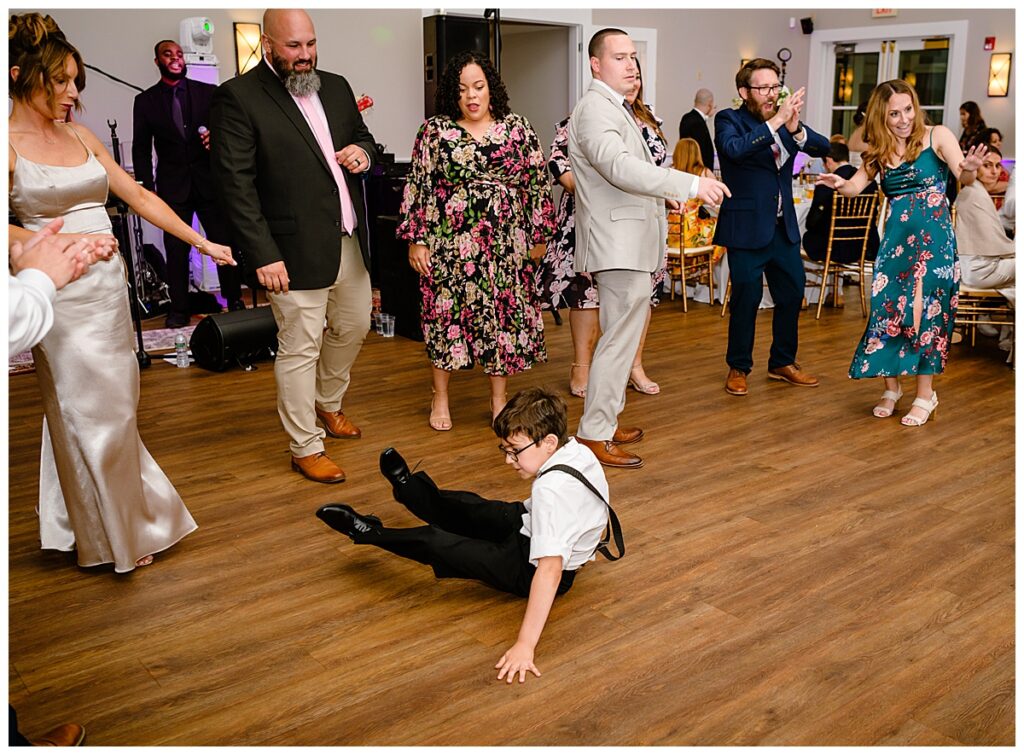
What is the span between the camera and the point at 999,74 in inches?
420

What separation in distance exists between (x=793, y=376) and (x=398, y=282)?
8.43 ft

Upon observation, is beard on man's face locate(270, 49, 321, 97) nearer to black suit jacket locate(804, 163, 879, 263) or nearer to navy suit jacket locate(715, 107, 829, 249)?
navy suit jacket locate(715, 107, 829, 249)

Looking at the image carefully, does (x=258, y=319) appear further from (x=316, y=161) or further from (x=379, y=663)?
(x=379, y=663)

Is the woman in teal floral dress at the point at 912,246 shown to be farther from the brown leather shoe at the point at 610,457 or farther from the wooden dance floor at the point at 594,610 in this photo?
the brown leather shoe at the point at 610,457

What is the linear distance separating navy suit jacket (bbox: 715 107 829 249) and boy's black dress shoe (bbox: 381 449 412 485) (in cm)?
234

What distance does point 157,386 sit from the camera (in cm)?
501

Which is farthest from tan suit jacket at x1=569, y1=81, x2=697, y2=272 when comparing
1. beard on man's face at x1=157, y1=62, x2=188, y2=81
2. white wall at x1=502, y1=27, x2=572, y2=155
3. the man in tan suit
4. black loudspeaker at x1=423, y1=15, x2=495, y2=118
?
white wall at x1=502, y1=27, x2=572, y2=155

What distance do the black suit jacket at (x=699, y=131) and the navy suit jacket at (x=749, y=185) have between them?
481 centimetres

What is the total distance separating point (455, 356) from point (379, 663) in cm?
196

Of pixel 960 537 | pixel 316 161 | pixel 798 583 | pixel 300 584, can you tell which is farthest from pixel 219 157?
pixel 960 537

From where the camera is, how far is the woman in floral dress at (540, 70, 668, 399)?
4415 mm

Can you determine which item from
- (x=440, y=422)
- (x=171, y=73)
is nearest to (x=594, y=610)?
(x=440, y=422)

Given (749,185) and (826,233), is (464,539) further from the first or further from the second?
(826,233)

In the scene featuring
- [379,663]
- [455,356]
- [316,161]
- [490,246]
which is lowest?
[379,663]
